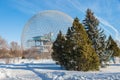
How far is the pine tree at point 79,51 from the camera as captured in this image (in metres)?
27.9

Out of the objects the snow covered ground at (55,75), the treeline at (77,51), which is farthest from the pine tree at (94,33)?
the snow covered ground at (55,75)

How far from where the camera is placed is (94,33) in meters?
34.3

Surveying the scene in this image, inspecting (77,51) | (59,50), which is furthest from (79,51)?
(59,50)

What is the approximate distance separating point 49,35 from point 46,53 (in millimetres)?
8165

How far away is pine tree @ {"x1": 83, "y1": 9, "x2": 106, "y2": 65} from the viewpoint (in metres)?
34.2

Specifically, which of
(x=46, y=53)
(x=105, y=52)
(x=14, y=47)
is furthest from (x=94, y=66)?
(x=46, y=53)

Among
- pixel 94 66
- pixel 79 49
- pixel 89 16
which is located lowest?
pixel 94 66

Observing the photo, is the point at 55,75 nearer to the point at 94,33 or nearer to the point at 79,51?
the point at 79,51

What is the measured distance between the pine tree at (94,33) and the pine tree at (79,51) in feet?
15.9

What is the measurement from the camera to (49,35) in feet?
380

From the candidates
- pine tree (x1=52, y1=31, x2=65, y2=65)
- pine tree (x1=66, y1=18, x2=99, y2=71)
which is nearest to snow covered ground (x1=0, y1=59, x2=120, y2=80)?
pine tree (x1=66, y1=18, x2=99, y2=71)

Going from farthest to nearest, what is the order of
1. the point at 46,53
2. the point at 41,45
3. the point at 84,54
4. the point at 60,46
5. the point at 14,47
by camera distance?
the point at 41,45, the point at 46,53, the point at 14,47, the point at 60,46, the point at 84,54

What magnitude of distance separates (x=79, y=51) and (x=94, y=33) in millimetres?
6966

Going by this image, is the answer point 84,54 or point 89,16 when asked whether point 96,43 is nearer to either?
point 89,16
